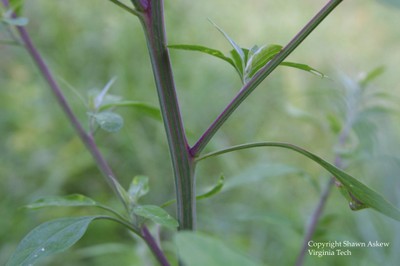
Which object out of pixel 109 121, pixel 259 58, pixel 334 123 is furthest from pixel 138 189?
pixel 334 123

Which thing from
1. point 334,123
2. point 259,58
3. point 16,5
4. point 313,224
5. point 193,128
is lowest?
point 193,128

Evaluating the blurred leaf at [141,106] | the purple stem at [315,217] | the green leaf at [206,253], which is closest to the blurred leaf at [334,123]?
the purple stem at [315,217]

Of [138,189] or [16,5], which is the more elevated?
[16,5]

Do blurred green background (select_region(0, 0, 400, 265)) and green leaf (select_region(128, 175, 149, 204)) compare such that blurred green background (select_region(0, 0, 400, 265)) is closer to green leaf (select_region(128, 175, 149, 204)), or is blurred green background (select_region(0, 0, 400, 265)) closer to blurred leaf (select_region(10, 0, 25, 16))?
green leaf (select_region(128, 175, 149, 204))

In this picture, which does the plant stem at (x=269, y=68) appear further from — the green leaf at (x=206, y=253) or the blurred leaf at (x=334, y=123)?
the blurred leaf at (x=334, y=123)

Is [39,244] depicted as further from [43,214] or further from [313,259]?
[43,214]

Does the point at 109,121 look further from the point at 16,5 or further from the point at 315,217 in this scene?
the point at 315,217

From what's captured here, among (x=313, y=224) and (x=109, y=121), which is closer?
(x=109, y=121)
